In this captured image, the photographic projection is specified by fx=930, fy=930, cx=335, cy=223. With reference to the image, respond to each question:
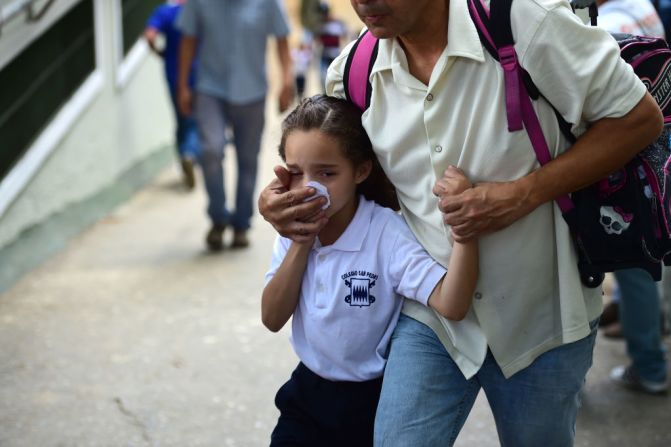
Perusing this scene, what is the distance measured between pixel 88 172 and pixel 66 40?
105 centimetres

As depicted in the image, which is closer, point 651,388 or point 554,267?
point 554,267

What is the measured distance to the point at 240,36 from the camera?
6598 millimetres

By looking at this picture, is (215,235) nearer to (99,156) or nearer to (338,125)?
(99,156)

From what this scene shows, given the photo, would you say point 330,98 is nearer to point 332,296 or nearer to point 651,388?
point 332,296

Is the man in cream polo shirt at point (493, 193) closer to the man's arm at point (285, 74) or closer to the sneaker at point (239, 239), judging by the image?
the sneaker at point (239, 239)

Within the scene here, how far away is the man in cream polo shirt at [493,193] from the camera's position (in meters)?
2.14

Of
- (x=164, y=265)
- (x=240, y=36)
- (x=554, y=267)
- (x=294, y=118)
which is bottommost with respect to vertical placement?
(x=164, y=265)

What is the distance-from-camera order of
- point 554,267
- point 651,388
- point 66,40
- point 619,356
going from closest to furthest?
1. point 554,267
2. point 651,388
3. point 619,356
4. point 66,40

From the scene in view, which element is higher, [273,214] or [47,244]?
[273,214]

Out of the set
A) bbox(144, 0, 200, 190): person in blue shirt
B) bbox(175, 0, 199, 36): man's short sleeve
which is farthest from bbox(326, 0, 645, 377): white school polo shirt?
bbox(144, 0, 200, 190): person in blue shirt

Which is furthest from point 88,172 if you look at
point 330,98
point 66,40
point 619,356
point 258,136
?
point 330,98

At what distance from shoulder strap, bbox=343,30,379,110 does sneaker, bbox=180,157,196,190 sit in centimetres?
626

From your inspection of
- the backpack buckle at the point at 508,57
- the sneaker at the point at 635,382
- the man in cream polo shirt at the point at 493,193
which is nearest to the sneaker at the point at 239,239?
the sneaker at the point at 635,382

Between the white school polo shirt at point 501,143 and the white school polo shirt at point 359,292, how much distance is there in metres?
0.06
